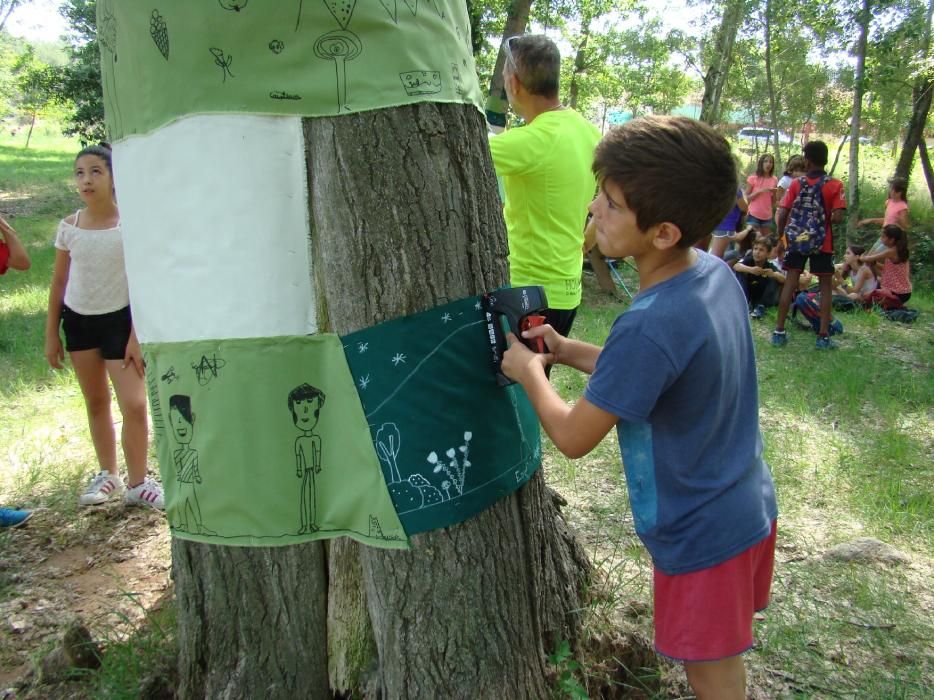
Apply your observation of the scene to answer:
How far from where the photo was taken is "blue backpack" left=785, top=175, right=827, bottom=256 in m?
6.48

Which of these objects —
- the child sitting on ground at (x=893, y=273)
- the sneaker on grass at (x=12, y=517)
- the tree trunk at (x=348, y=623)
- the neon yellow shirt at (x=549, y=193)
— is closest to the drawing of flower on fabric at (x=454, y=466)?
the tree trunk at (x=348, y=623)

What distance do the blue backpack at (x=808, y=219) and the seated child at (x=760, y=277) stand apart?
5.44 feet

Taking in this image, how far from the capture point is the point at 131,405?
3.40 meters

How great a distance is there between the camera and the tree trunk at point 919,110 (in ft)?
43.0

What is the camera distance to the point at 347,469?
70.7 inches

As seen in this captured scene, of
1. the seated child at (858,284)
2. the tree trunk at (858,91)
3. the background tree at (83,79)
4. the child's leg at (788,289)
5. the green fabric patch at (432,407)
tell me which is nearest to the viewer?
the green fabric patch at (432,407)

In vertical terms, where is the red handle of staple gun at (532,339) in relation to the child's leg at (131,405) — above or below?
above

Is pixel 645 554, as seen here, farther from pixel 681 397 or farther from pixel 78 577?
pixel 78 577

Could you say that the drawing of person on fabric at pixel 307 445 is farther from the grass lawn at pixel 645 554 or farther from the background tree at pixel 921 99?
the background tree at pixel 921 99

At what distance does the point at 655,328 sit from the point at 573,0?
59.2 feet

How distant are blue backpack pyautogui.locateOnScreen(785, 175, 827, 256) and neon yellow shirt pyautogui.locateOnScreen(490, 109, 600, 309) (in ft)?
13.7

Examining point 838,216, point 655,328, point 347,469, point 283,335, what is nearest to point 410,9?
point 283,335

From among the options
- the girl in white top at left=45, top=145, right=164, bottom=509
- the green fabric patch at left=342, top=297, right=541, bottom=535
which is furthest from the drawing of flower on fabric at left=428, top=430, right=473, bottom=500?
the girl in white top at left=45, top=145, right=164, bottom=509

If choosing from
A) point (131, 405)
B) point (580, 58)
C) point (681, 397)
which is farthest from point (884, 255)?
point (580, 58)
